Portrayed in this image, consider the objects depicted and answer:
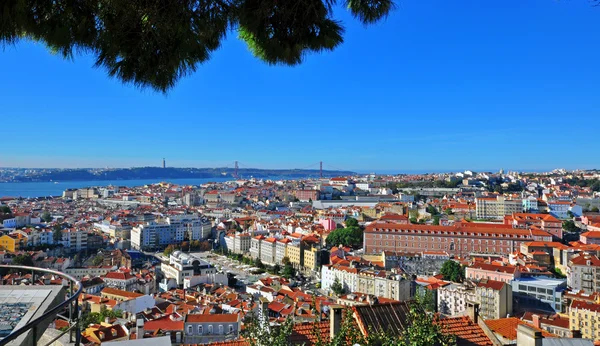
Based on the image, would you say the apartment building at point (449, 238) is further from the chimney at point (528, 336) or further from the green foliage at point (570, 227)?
the chimney at point (528, 336)

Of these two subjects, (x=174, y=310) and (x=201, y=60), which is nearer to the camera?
(x=201, y=60)

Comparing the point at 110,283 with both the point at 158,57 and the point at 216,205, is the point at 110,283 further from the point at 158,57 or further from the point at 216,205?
the point at 216,205

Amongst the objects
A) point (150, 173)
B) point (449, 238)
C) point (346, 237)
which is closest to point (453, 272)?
point (449, 238)

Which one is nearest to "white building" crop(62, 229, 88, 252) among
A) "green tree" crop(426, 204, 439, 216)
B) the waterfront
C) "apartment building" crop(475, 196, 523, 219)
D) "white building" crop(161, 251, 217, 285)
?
"white building" crop(161, 251, 217, 285)

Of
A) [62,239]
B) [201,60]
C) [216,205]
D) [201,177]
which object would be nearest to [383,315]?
[201,60]

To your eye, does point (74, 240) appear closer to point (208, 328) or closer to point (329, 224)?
point (329, 224)
